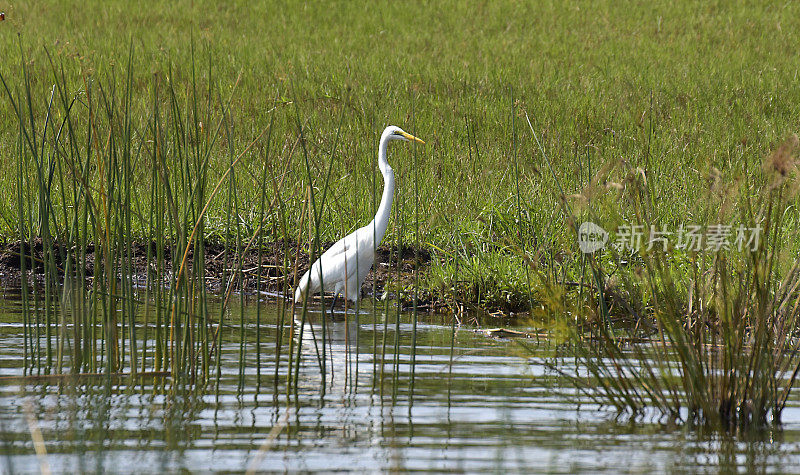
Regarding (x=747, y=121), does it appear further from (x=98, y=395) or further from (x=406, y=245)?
(x=98, y=395)

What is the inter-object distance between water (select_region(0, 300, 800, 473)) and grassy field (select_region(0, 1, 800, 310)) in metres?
0.53

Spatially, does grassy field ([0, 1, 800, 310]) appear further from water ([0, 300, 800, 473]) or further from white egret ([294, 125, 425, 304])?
water ([0, 300, 800, 473])

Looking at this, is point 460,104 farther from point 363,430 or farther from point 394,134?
point 363,430

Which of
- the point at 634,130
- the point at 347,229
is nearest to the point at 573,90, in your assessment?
the point at 634,130

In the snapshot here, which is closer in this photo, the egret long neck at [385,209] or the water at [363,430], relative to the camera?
the water at [363,430]

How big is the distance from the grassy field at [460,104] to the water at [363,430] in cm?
53

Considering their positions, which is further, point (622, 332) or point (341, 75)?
point (341, 75)

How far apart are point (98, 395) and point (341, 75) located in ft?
27.8

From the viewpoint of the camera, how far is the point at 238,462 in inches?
108

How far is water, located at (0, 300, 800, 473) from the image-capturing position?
2.75 m

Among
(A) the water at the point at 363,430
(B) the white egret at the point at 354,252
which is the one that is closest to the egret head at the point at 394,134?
(B) the white egret at the point at 354,252

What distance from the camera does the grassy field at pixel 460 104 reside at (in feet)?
19.1

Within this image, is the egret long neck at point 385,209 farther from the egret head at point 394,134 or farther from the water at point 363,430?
the water at point 363,430

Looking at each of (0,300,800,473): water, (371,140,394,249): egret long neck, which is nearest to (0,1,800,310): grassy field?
(371,140,394,249): egret long neck
